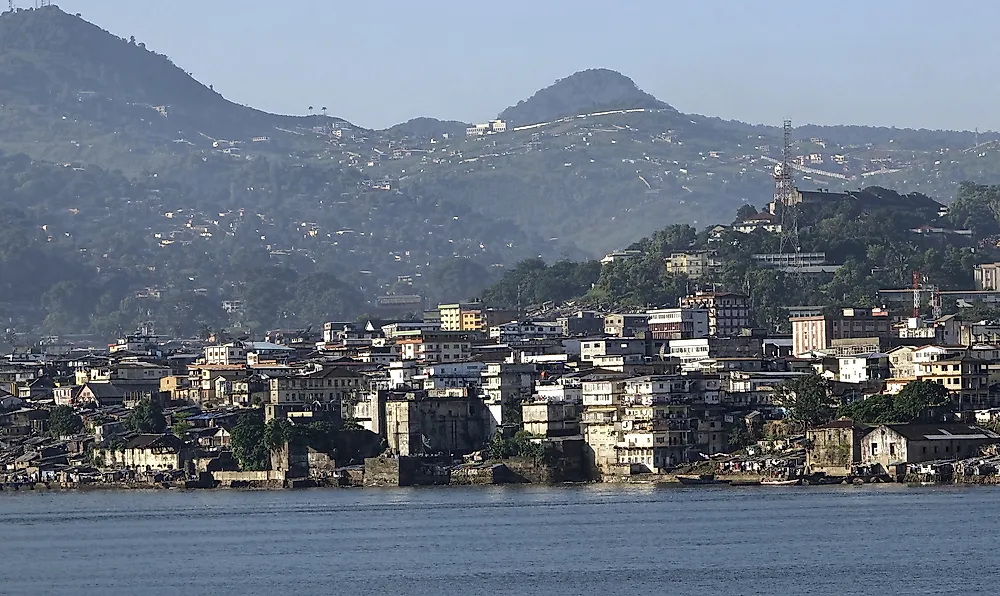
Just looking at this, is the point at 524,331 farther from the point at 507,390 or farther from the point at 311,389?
the point at 507,390

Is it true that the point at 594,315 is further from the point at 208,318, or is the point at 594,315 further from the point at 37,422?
the point at 208,318

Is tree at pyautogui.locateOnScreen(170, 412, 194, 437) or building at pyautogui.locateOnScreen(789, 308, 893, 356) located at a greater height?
building at pyautogui.locateOnScreen(789, 308, 893, 356)

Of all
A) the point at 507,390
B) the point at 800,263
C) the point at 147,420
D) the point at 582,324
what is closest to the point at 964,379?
the point at 507,390

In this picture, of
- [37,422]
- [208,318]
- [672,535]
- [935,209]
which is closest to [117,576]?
[672,535]

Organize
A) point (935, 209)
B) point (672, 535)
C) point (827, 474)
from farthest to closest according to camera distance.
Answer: point (935, 209) < point (827, 474) < point (672, 535)

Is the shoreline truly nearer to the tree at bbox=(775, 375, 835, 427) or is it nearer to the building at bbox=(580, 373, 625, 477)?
the building at bbox=(580, 373, 625, 477)

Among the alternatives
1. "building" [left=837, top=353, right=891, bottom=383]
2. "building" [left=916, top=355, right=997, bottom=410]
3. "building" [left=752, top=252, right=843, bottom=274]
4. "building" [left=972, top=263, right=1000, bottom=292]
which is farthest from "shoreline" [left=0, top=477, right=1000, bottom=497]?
"building" [left=972, top=263, right=1000, bottom=292]
